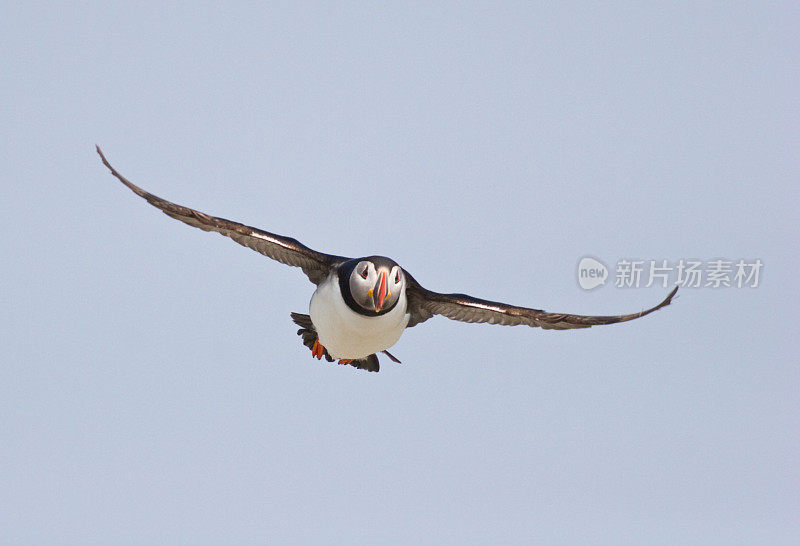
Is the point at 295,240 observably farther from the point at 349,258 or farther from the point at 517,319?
the point at 517,319

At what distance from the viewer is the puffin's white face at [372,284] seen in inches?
867

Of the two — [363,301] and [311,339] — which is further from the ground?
[311,339]

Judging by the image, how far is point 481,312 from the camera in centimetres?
2405

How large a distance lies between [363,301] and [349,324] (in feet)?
2.73

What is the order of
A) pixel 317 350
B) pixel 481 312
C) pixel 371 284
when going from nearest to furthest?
pixel 371 284, pixel 481 312, pixel 317 350

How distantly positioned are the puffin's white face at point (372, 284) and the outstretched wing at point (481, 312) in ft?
3.77

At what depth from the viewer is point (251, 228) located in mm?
22734

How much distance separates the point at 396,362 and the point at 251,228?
4890 mm

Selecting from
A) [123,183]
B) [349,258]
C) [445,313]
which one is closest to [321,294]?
[349,258]

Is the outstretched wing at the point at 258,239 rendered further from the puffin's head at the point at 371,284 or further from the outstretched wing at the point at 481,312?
the outstretched wing at the point at 481,312

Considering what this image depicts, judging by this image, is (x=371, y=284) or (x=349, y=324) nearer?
(x=371, y=284)

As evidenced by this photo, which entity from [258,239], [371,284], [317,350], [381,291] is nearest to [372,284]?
[371,284]

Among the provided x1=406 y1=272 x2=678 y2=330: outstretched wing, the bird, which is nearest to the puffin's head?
the bird

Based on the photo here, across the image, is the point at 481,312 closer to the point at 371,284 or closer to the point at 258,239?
the point at 371,284
